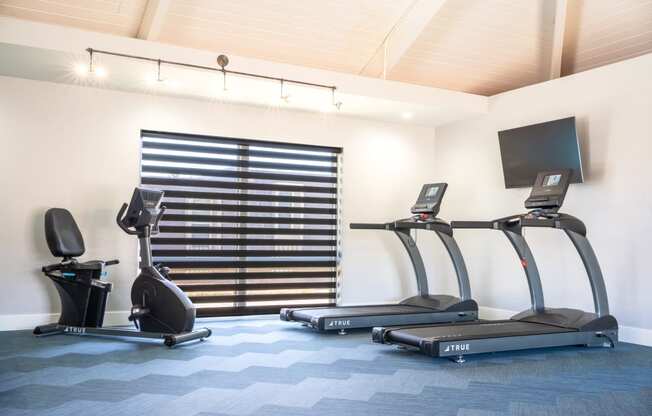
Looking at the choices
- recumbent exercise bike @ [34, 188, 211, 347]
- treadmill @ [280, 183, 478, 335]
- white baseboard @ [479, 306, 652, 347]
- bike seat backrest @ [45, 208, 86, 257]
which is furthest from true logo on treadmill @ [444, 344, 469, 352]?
bike seat backrest @ [45, 208, 86, 257]

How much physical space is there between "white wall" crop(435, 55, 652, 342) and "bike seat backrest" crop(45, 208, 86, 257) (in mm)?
4900

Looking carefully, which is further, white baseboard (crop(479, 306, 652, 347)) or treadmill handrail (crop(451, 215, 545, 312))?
treadmill handrail (crop(451, 215, 545, 312))

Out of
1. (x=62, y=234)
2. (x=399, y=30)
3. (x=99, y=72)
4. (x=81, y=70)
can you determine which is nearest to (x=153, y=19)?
(x=99, y=72)

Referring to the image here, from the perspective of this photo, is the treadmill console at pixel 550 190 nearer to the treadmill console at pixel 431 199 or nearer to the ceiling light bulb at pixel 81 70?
the treadmill console at pixel 431 199

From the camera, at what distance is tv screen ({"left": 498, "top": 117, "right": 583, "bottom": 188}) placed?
612 centimetres

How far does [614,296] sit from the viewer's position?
5.89 m

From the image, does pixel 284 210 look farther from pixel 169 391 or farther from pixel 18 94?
pixel 169 391

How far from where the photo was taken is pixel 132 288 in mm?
5586

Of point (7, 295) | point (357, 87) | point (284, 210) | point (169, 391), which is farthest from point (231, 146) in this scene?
point (169, 391)

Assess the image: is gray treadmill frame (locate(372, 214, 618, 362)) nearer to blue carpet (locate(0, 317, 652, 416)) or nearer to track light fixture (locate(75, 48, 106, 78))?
blue carpet (locate(0, 317, 652, 416))

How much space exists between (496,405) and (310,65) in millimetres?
4691

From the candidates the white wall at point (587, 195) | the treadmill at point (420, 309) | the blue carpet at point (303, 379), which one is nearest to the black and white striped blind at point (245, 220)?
the treadmill at point (420, 309)

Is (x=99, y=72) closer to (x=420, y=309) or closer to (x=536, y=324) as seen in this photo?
(x=420, y=309)

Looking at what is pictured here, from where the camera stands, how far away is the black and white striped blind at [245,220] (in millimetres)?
6797
